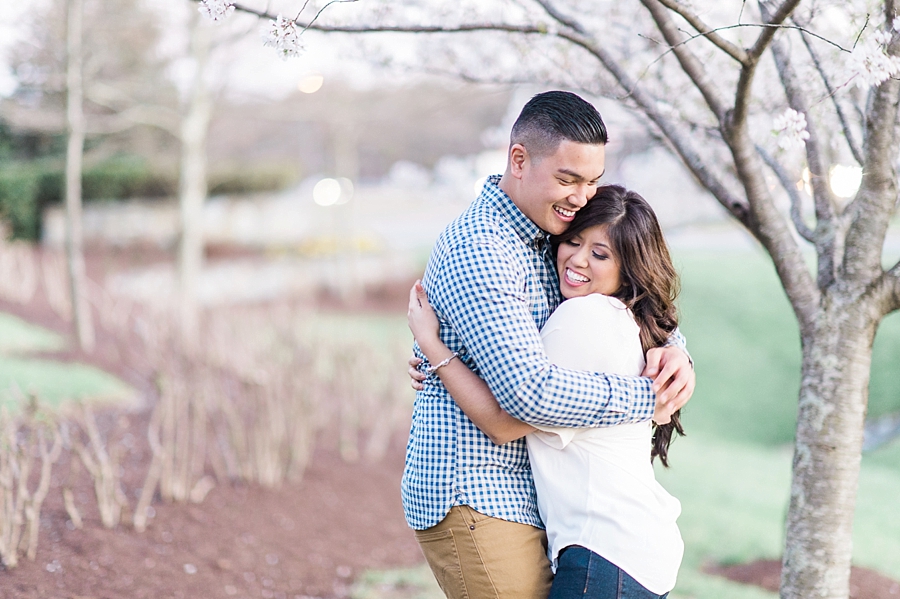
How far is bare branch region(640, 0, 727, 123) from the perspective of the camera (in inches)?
96.1

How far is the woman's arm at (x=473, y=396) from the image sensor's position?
1801 mm

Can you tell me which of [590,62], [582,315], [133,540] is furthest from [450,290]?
[133,540]

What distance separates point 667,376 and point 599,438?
219 millimetres

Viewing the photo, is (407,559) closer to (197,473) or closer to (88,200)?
(197,473)

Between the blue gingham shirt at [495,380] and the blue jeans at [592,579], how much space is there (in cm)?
14

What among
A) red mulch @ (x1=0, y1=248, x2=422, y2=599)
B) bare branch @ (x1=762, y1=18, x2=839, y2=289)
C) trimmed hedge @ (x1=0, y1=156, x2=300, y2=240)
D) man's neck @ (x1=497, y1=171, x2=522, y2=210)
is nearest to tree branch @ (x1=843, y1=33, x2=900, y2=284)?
bare branch @ (x1=762, y1=18, x2=839, y2=289)

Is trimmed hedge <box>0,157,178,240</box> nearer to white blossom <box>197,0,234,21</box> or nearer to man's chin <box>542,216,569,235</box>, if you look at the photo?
white blossom <box>197,0,234,21</box>

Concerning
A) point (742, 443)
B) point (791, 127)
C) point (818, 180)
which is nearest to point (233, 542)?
point (818, 180)

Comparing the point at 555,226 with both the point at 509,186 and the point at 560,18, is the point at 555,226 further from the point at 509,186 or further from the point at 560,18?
the point at 560,18

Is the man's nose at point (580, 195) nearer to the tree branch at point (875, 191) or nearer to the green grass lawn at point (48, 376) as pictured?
the tree branch at point (875, 191)

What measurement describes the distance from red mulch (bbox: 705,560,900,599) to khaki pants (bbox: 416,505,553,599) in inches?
97.5

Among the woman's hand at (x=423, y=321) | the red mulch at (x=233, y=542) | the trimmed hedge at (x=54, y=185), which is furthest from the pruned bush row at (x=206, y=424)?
the trimmed hedge at (x=54, y=185)

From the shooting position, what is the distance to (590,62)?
3.87 metres

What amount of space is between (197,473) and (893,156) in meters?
3.96
